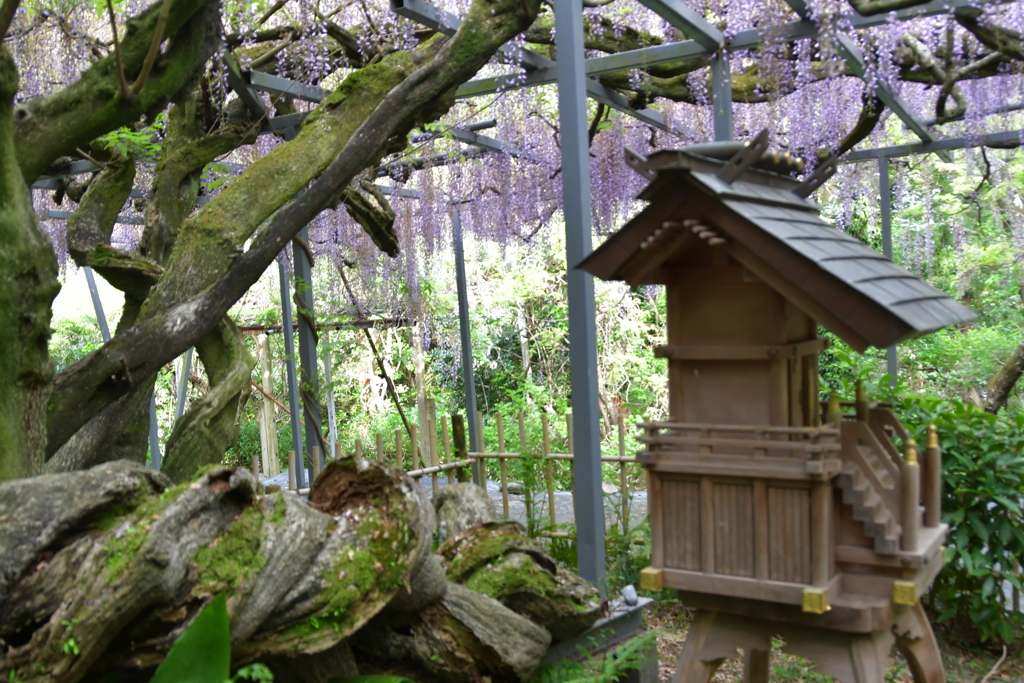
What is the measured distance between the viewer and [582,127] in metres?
3.12

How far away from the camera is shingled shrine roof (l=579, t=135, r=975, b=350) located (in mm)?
1646

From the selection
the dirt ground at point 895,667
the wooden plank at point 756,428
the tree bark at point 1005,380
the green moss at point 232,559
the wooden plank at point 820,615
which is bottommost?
the dirt ground at point 895,667

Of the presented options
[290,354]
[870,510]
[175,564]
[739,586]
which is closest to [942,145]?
[290,354]

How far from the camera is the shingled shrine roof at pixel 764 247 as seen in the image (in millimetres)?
1646

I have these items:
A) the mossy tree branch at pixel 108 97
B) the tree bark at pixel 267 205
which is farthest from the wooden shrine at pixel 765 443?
the mossy tree branch at pixel 108 97

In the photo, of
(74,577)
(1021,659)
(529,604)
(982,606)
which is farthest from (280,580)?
(1021,659)

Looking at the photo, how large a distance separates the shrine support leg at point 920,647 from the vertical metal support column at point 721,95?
2.38m

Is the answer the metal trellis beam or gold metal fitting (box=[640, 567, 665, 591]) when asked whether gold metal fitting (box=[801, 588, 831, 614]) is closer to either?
gold metal fitting (box=[640, 567, 665, 591])

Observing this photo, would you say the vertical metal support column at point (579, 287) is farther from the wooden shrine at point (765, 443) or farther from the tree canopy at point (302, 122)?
the wooden shrine at point (765, 443)

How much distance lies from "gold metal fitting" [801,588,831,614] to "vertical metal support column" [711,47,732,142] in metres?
2.57

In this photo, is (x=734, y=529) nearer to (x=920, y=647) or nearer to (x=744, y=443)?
(x=744, y=443)

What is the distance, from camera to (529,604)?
2.70m

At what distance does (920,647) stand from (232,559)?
1.59m

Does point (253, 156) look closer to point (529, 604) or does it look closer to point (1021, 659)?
point (529, 604)
